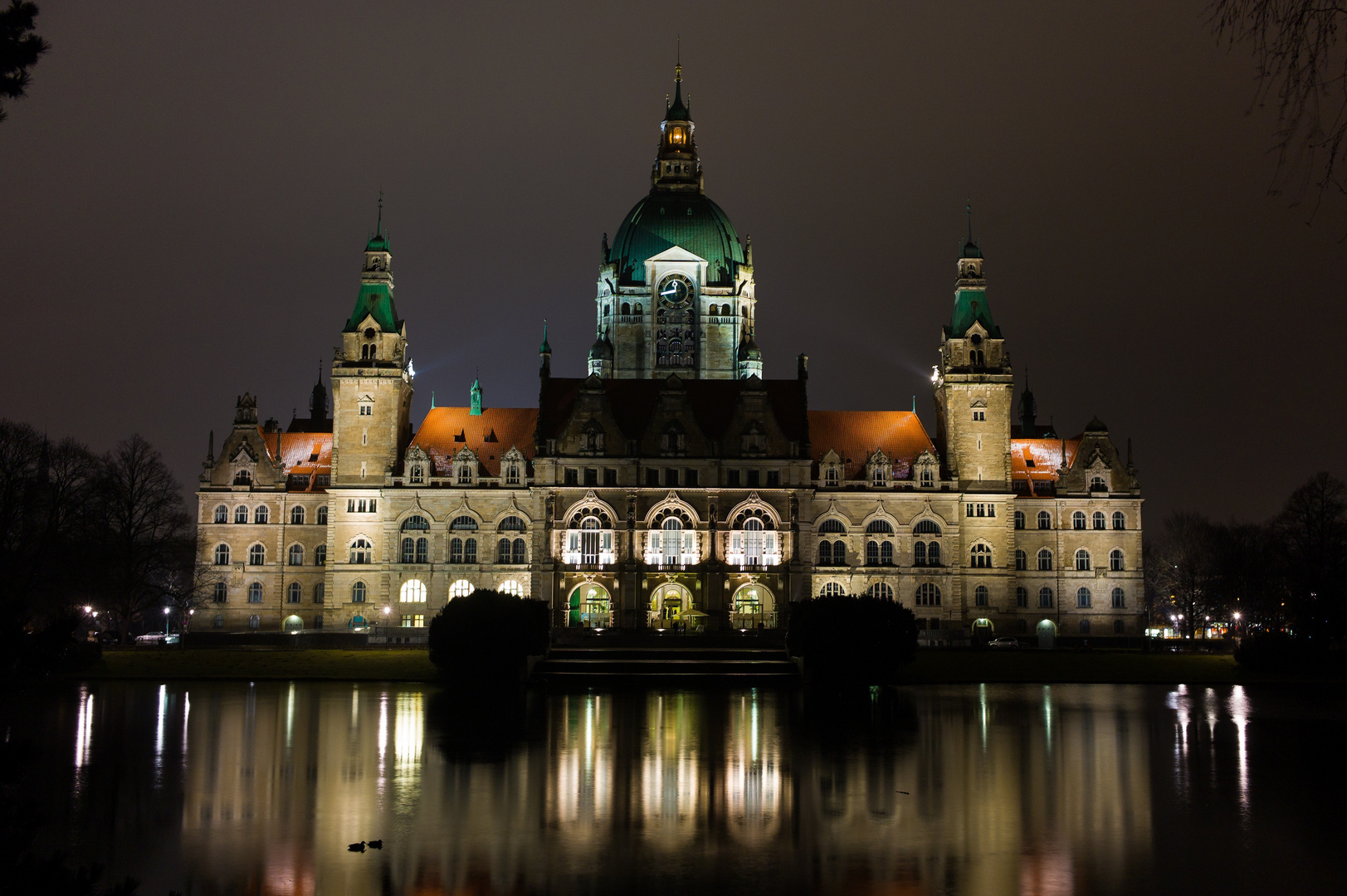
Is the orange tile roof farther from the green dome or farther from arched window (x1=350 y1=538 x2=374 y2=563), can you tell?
arched window (x1=350 y1=538 x2=374 y2=563)

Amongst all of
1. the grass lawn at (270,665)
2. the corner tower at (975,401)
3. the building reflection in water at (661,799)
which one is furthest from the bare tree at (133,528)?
the corner tower at (975,401)

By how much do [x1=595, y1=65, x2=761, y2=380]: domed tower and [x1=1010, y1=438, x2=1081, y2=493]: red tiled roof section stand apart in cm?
2038

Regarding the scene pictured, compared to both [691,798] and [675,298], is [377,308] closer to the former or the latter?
[675,298]

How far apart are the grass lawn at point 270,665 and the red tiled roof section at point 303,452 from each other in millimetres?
24262

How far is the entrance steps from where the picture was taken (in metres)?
53.9

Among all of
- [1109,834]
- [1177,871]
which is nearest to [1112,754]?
[1109,834]

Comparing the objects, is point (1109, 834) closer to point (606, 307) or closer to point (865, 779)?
point (865, 779)

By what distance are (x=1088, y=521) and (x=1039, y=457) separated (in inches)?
224

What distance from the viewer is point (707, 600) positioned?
257 feet

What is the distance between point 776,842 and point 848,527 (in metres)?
64.8

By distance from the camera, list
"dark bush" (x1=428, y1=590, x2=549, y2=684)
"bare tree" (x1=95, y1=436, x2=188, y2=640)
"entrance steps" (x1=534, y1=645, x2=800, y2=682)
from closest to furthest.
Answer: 1. "dark bush" (x1=428, y1=590, x2=549, y2=684)
2. "entrance steps" (x1=534, y1=645, x2=800, y2=682)
3. "bare tree" (x1=95, y1=436, x2=188, y2=640)

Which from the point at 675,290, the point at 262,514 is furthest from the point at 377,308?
the point at 675,290

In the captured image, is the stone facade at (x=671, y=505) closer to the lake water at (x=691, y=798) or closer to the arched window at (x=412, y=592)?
the arched window at (x=412, y=592)

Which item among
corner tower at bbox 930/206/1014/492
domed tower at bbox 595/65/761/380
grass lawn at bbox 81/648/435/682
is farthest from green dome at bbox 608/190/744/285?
grass lawn at bbox 81/648/435/682
